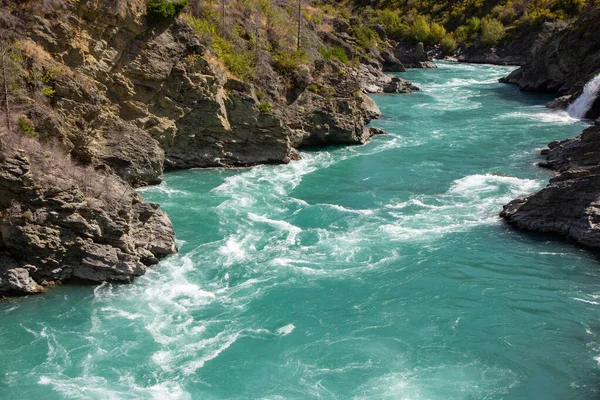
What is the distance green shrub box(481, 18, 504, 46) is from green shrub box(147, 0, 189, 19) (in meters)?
75.0

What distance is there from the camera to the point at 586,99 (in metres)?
52.7

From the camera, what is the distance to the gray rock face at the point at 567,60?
2461 inches

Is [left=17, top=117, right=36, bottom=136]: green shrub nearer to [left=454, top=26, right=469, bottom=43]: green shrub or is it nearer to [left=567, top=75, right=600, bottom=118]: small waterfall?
[left=567, top=75, right=600, bottom=118]: small waterfall

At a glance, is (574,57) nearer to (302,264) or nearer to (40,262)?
(302,264)

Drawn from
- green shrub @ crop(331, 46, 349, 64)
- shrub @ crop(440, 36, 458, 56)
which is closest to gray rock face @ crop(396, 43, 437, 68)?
shrub @ crop(440, 36, 458, 56)

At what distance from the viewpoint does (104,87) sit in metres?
32.0

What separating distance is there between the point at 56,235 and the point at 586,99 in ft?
155

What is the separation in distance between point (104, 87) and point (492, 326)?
2311 centimetres

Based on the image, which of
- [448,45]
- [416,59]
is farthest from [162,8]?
[448,45]

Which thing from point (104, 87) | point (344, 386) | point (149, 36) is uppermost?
point (149, 36)

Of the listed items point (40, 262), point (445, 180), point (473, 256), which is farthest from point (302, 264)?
point (445, 180)

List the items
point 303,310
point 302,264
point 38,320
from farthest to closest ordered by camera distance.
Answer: point 302,264
point 303,310
point 38,320

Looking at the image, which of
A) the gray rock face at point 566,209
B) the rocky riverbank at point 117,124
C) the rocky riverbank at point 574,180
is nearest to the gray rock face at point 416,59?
the rocky riverbank at point 574,180

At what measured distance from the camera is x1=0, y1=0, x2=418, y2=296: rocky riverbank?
21.8 metres
